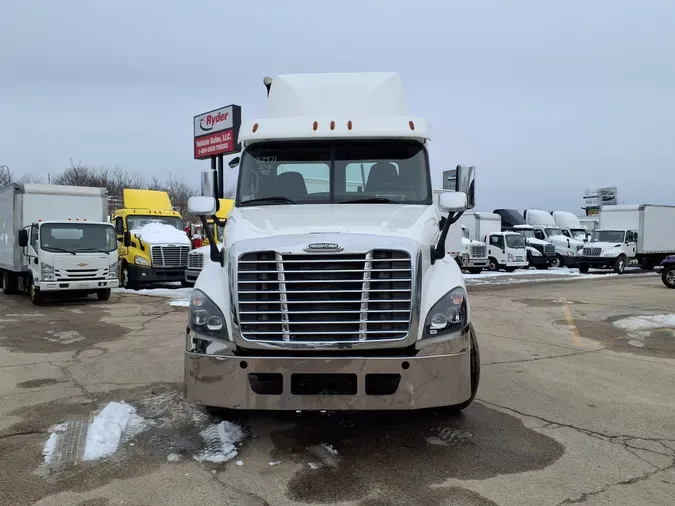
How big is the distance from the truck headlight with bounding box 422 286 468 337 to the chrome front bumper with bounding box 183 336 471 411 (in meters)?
0.11

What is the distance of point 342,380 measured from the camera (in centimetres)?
412

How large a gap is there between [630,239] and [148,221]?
82.7ft

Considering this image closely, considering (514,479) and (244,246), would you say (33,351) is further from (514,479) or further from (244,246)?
(514,479)

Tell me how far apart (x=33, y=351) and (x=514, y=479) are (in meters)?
7.63

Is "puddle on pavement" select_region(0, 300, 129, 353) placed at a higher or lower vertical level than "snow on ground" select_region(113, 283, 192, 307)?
higher

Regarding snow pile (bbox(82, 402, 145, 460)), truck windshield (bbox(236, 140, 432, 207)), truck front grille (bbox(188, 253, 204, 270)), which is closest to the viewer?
snow pile (bbox(82, 402, 145, 460))

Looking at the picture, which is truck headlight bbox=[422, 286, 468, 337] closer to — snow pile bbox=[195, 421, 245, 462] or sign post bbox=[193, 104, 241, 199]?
snow pile bbox=[195, 421, 245, 462]

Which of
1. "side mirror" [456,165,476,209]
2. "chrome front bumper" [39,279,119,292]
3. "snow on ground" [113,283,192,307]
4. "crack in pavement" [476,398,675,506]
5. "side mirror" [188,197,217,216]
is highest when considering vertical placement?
"side mirror" [456,165,476,209]

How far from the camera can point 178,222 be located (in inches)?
830

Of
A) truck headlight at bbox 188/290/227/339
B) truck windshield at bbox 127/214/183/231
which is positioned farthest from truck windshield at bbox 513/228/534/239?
truck headlight at bbox 188/290/227/339

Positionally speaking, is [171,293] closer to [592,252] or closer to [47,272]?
[47,272]

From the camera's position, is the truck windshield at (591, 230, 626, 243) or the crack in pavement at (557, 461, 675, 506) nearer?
the crack in pavement at (557, 461, 675, 506)

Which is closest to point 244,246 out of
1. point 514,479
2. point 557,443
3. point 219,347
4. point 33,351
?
point 219,347

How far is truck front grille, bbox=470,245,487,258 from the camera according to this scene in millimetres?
28906
